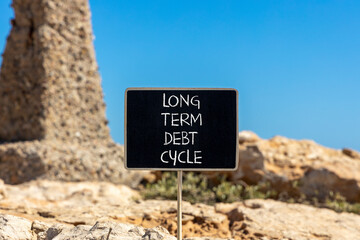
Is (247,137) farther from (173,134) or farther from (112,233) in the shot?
(112,233)

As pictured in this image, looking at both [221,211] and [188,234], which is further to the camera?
[221,211]

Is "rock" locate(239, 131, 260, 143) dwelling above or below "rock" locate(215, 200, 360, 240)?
above

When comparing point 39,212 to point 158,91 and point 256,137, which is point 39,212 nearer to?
point 158,91

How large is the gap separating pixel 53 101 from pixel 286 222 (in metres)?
5.78

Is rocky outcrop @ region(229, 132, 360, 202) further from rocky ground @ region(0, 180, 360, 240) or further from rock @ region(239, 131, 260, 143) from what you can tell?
rocky ground @ region(0, 180, 360, 240)

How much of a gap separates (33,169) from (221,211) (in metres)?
4.54

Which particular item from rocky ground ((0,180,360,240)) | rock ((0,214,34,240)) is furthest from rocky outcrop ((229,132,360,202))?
rock ((0,214,34,240))

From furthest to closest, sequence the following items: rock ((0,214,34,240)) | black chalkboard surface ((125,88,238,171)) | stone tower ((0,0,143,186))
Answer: stone tower ((0,0,143,186)) < black chalkboard surface ((125,88,238,171)) < rock ((0,214,34,240))

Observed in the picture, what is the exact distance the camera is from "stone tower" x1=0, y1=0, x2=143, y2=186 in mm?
8984

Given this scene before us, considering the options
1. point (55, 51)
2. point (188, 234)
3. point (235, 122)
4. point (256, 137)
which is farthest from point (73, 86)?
point (235, 122)

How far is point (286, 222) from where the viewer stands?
5.70 metres

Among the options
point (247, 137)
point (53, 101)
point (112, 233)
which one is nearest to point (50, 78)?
point (53, 101)

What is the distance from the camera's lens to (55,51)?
9.54 m

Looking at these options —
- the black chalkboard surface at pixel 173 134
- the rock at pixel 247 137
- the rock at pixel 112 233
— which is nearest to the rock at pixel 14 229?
the rock at pixel 112 233
